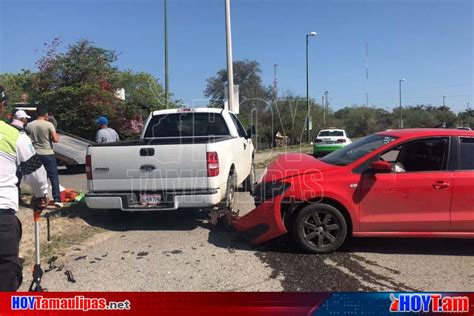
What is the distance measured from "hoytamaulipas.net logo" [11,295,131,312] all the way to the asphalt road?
4.48 ft

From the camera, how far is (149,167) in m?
6.45

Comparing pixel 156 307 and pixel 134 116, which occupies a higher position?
pixel 134 116

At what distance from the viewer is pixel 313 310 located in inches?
122

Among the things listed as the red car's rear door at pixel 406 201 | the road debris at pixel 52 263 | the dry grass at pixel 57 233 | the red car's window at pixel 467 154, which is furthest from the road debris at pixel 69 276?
the red car's window at pixel 467 154

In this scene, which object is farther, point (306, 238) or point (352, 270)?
point (306, 238)

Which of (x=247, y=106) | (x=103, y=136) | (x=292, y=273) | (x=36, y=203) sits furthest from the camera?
(x=247, y=106)

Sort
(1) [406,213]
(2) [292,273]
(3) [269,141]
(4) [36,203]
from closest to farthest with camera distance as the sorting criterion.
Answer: (4) [36,203] → (2) [292,273] → (1) [406,213] → (3) [269,141]

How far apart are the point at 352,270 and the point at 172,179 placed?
2847 millimetres

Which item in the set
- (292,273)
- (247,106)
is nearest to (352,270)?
(292,273)

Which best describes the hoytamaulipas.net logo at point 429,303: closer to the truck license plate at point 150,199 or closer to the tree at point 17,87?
the truck license plate at point 150,199

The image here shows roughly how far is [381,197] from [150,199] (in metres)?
3.26

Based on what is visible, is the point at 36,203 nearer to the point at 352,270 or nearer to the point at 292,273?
the point at 292,273

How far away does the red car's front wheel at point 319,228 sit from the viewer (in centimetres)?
559

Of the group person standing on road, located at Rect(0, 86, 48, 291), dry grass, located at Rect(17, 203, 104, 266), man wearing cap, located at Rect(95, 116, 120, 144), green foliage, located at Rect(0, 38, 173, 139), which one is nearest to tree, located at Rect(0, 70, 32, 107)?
green foliage, located at Rect(0, 38, 173, 139)
